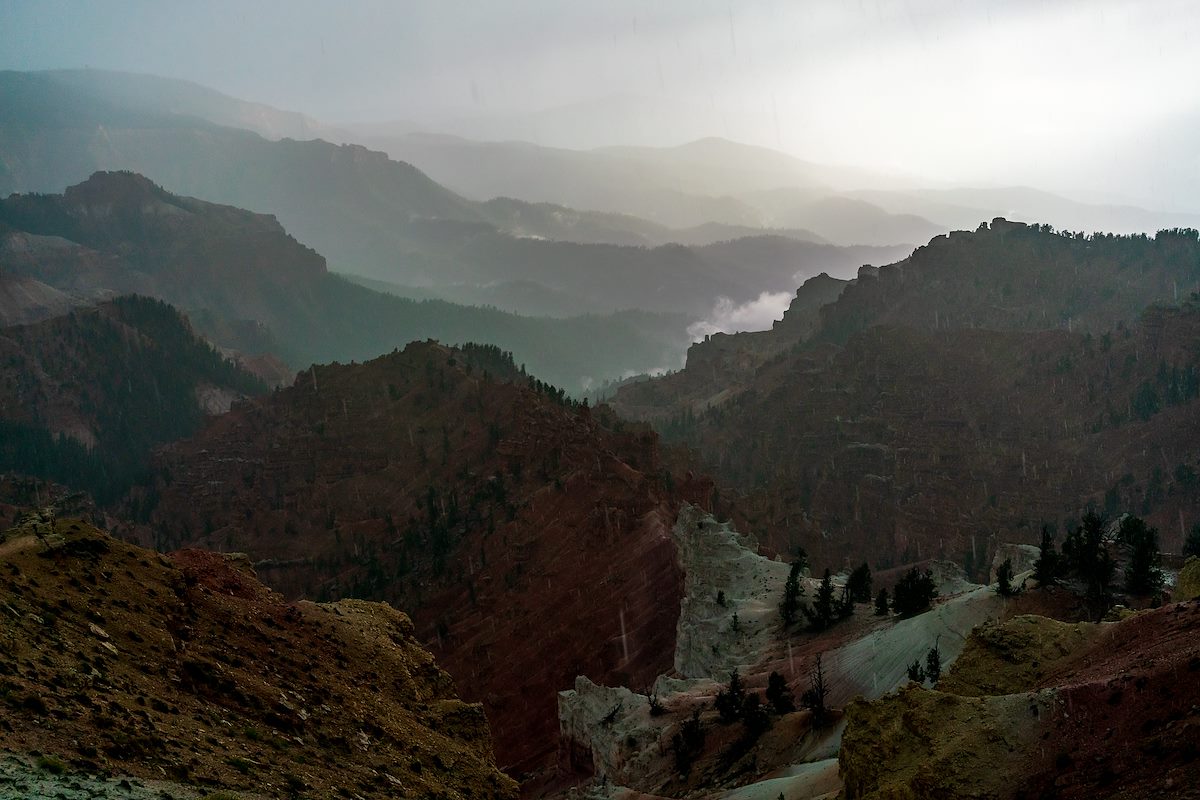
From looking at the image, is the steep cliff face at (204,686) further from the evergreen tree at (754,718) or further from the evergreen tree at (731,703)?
the evergreen tree at (731,703)

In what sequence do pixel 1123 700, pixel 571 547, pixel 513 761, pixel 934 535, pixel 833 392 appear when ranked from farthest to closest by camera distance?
pixel 833 392 → pixel 934 535 → pixel 571 547 → pixel 513 761 → pixel 1123 700

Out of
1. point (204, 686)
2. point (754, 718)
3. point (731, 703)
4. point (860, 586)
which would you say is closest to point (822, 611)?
point (860, 586)

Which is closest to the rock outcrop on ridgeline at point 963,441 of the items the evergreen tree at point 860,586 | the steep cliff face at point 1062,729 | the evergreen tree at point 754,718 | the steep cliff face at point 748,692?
the evergreen tree at point 860,586

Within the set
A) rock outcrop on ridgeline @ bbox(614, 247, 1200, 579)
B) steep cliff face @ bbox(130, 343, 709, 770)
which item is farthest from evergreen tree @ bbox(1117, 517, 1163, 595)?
rock outcrop on ridgeline @ bbox(614, 247, 1200, 579)

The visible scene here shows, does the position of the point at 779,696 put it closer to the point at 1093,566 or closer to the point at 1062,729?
the point at 1093,566

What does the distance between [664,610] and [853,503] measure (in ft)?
300

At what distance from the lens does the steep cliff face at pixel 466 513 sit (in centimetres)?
7400

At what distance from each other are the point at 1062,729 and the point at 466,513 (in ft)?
253

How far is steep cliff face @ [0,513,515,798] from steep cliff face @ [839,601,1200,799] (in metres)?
11.5

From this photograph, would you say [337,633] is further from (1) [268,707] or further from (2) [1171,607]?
(2) [1171,607]

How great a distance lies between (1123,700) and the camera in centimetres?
2247

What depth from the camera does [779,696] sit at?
147 ft

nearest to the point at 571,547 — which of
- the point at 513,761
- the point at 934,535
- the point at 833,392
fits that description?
the point at 513,761

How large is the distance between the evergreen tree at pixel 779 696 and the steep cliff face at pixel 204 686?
1748 cm
